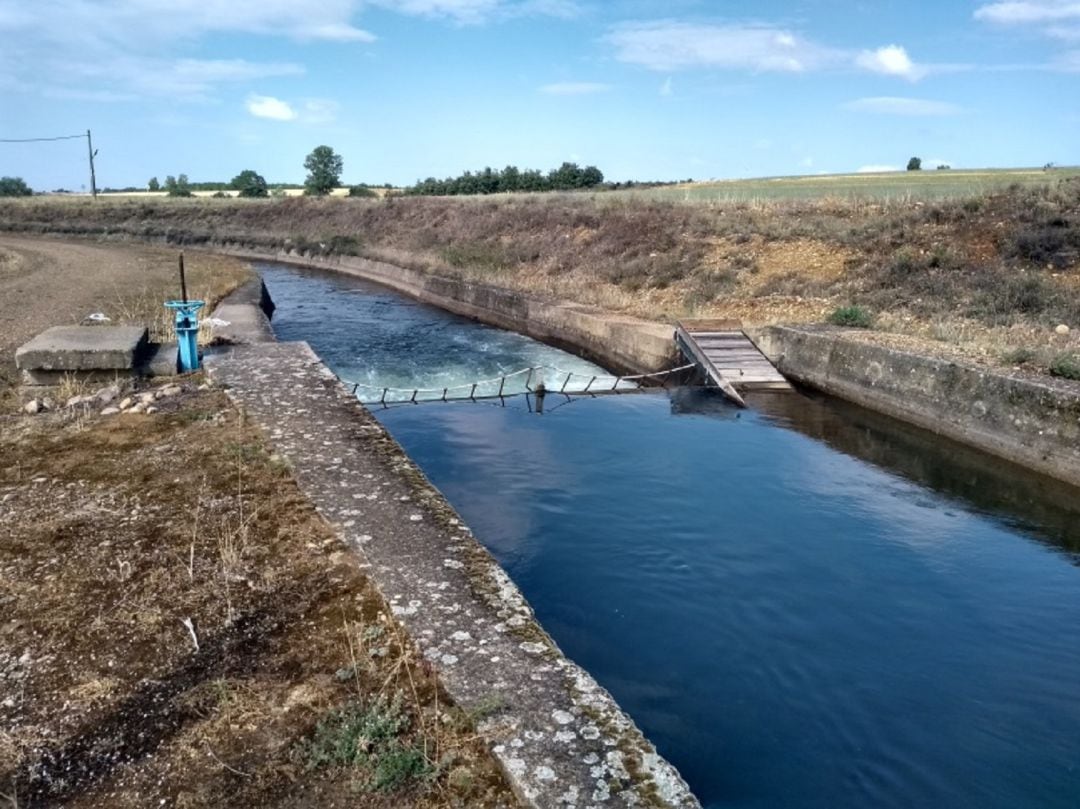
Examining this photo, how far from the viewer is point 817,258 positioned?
1844 cm

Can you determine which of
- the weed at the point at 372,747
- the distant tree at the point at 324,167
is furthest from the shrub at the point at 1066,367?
the distant tree at the point at 324,167

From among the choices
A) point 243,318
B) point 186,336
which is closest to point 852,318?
point 243,318

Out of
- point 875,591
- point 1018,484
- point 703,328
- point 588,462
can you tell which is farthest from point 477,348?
point 875,591

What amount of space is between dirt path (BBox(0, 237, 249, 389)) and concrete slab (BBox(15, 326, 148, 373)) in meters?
0.46

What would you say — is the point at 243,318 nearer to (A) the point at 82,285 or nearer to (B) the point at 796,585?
(A) the point at 82,285

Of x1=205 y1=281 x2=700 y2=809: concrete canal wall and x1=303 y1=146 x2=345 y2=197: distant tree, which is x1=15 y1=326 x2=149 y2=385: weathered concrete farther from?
x1=303 y1=146 x2=345 y2=197: distant tree

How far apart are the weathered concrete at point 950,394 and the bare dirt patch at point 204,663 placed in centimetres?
803

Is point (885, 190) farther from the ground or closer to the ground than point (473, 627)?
farther from the ground

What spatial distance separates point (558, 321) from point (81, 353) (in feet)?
35.3

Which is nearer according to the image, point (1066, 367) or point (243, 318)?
point (1066, 367)

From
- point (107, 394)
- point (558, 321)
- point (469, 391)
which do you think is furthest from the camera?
point (558, 321)

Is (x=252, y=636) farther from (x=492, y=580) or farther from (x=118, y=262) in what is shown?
(x=118, y=262)

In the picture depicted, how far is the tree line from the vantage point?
190 feet

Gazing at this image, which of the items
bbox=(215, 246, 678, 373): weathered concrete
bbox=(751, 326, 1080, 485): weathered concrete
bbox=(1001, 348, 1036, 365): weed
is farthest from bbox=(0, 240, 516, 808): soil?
bbox=(215, 246, 678, 373): weathered concrete
